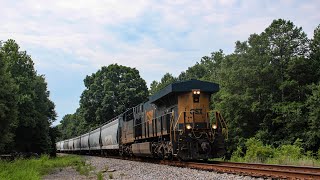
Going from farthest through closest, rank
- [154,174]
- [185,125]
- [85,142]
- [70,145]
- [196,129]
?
1. [70,145]
2. [85,142]
3. [196,129]
4. [185,125]
5. [154,174]

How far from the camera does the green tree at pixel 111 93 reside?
6488 cm

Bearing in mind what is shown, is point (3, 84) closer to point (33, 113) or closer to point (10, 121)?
point (10, 121)

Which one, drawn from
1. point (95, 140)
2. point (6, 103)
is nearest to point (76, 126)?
point (95, 140)

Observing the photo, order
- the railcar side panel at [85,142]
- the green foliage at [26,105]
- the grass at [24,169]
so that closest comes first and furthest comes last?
the grass at [24,169], the green foliage at [26,105], the railcar side panel at [85,142]

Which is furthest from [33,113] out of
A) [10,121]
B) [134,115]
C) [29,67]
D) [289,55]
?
[289,55]

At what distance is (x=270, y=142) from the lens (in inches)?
1646

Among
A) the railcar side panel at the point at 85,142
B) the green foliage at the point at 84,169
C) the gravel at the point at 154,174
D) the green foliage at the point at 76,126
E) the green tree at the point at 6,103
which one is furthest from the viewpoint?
the green foliage at the point at 76,126

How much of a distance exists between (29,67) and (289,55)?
100 feet

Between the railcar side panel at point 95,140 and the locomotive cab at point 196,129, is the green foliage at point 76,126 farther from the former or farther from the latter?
the locomotive cab at point 196,129

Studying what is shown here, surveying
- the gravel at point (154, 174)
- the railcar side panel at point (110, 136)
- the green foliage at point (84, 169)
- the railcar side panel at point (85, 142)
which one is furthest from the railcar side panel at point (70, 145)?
the gravel at point (154, 174)

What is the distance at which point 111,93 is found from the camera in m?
65.8

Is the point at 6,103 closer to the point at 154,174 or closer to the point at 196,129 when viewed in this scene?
the point at 196,129

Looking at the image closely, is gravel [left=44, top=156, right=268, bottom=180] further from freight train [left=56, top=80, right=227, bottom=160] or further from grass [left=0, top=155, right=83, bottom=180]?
freight train [left=56, top=80, right=227, bottom=160]

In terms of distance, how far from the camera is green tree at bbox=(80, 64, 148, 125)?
64.9 metres
